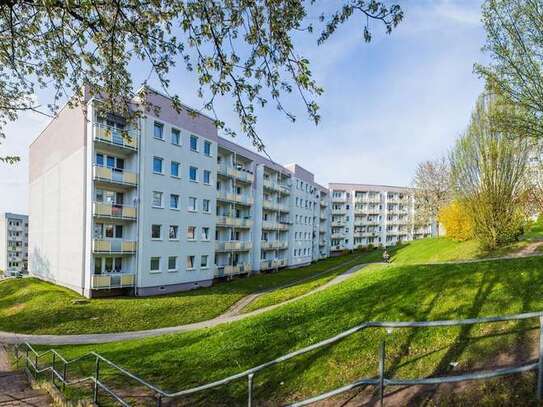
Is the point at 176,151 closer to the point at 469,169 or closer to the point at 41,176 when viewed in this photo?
the point at 41,176

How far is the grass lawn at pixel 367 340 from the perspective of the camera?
488cm

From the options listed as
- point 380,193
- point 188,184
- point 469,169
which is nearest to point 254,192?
point 188,184

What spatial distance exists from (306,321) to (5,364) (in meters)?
12.6

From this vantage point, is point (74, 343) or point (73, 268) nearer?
point (74, 343)

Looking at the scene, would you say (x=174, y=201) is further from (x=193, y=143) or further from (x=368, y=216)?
(x=368, y=216)

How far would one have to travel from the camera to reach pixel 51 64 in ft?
22.2

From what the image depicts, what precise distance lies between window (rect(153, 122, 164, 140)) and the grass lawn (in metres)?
16.9

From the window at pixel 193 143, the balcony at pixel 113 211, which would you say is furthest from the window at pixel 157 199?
the window at pixel 193 143

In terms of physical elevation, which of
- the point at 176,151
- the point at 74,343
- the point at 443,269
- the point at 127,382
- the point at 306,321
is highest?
the point at 176,151

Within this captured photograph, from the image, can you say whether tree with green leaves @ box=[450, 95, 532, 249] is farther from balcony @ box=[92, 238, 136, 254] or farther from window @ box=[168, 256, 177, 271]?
balcony @ box=[92, 238, 136, 254]

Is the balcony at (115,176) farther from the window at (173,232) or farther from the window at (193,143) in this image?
the window at (193,143)

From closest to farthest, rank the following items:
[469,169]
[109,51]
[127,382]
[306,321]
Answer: [109,51]
[127,382]
[306,321]
[469,169]

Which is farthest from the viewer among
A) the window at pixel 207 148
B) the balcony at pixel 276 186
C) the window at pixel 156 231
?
the balcony at pixel 276 186

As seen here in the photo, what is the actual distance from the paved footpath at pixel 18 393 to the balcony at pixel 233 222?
806 inches
